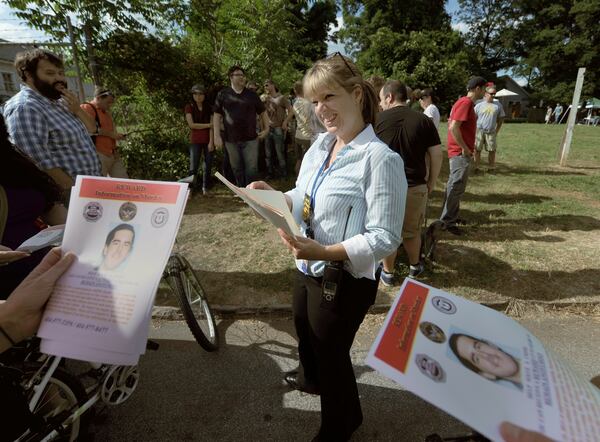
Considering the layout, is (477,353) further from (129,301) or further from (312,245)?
(129,301)

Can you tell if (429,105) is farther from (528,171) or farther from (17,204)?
(17,204)

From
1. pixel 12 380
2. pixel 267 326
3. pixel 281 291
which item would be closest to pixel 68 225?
pixel 12 380

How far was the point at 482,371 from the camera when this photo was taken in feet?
2.43

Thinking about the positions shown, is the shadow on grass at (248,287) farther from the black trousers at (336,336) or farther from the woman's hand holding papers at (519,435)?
the woman's hand holding papers at (519,435)

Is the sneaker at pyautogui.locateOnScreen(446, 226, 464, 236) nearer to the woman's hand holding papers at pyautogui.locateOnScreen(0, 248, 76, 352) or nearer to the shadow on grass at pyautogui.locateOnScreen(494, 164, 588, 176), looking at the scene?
the shadow on grass at pyautogui.locateOnScreen(494, 164, 588, 176)

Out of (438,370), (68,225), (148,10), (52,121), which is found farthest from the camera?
(148,10)

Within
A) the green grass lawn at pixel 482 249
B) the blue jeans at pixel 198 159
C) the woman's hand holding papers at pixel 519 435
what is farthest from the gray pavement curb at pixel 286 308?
the blue jeans at pixel 198 159

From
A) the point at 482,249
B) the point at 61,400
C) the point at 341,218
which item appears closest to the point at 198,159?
the point at 482,249

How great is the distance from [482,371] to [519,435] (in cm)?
14

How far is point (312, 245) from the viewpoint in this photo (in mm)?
1383

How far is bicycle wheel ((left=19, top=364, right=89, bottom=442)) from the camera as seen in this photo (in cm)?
169

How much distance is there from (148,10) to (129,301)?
8124 millimetres

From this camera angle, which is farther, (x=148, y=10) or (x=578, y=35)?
(x=578, y=35)

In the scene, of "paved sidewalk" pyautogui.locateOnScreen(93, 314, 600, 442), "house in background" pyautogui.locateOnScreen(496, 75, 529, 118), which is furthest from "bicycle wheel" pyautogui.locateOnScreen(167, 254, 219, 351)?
"house in background" pyautogui.locateOnScreen(496, 75, 529, 118)
